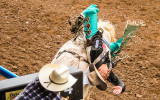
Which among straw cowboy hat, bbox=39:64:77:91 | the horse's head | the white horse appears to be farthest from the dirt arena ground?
straw cowboy hat, bbox=39:64:77:91

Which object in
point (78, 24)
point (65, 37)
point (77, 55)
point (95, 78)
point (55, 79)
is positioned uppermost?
point (78, 24)

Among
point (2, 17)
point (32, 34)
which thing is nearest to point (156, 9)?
point (32, 34)

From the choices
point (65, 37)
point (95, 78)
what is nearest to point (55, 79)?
point (95, 78)

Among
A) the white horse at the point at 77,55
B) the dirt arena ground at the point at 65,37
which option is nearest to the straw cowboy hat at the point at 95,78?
the white horse at the point at 77,55

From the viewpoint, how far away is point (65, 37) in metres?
5.39

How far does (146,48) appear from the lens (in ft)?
17.3

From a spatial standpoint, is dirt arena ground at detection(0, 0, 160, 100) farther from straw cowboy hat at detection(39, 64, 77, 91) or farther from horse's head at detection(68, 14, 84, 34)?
straw cowboy hat at detection(39, 64, 77, 91)

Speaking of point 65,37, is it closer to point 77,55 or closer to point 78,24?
point 78,24

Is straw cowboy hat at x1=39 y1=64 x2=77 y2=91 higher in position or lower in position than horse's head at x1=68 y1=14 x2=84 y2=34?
lower

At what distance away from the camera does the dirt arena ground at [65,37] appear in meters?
4.45

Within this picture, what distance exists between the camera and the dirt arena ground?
445 cm

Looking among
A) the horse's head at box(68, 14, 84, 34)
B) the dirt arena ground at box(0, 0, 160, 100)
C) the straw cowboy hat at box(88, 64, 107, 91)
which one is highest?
the horse's head at box(68, 14, 84, 34)

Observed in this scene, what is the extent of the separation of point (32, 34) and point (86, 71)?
2677mm

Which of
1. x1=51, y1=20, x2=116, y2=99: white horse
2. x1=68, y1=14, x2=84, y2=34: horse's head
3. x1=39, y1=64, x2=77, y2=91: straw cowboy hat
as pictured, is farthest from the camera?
x1=68, y1=14, x2=84, y2=34: horse's head
